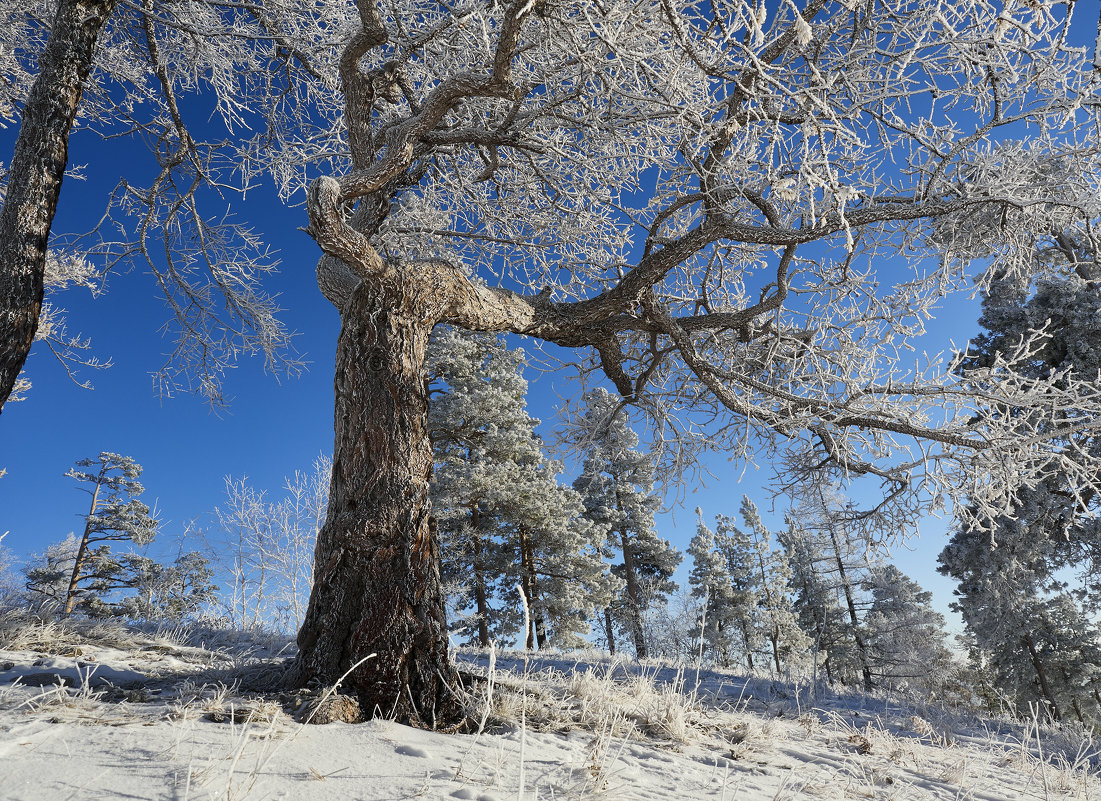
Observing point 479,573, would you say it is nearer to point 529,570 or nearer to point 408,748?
point 529,570

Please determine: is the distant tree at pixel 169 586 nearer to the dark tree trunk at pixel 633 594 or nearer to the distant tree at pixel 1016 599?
the dark tree trunk at pixel 633 594

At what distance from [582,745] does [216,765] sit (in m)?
1.63

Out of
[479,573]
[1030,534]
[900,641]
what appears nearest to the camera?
[1030,534]

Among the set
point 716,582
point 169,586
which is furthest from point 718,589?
point 169,586

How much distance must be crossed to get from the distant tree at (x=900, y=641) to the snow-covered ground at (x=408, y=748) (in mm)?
22064

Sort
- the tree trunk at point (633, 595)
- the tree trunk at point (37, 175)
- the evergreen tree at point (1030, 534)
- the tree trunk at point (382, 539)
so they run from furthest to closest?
the tree trunk at point (633, 595) → the evergreen tree at point (1030, 534) → the tree trunk at point (37, 175) → the tree trunk at point (382, 539)

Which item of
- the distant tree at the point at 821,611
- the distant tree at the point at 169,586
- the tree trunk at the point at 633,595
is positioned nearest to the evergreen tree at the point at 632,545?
the tree trunk at the point at 633,595

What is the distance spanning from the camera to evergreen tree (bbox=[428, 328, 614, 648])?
52.8 feet

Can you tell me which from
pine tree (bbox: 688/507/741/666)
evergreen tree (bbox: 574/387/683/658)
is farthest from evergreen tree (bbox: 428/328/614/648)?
pine tree (bbox: 688/507/741/666)

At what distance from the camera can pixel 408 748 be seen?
7.98 feet

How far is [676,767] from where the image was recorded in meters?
2.83

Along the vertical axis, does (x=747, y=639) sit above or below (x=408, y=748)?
below

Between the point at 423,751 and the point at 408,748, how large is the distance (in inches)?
2.7

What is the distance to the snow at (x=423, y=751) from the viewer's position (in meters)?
1.94
